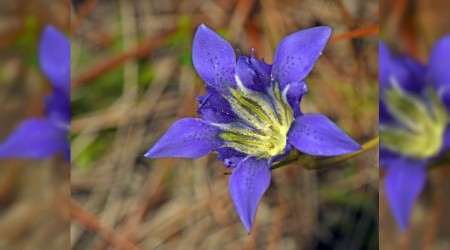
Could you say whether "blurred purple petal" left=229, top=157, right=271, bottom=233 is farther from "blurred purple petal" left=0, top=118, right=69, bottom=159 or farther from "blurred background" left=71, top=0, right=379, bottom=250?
"blurred purple petal" left=0, top=118, right=69, bottom=159

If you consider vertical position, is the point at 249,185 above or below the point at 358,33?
below

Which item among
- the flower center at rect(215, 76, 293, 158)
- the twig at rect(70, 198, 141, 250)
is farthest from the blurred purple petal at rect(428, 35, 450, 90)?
the twig at rect(70, 198, 141, 250)

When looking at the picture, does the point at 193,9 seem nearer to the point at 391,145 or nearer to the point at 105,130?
the point at 105,130

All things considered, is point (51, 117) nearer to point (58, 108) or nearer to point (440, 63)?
point (58, 108)

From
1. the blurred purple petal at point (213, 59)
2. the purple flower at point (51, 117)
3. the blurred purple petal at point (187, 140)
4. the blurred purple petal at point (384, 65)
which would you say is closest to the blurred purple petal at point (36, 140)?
the purple flower at point (51, 117)

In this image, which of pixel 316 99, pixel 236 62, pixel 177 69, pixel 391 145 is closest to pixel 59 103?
pixel 177 69

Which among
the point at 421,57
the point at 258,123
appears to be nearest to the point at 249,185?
the point at 258,123
